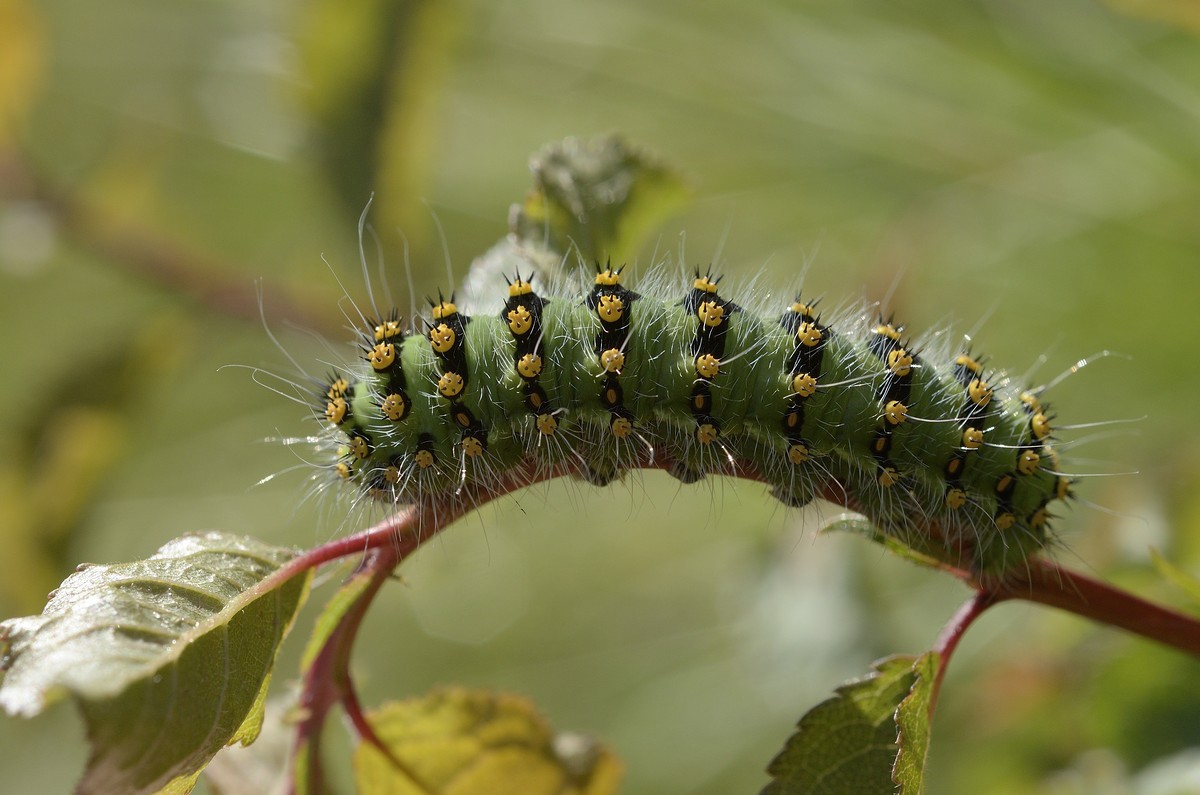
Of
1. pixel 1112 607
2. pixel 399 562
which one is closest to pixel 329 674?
pixel 399 562

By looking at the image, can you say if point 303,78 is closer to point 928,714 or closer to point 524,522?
point 928,714

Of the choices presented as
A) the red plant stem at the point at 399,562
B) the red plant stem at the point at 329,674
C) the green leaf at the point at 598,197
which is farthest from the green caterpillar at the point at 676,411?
the red plant stem at the point at 329,674

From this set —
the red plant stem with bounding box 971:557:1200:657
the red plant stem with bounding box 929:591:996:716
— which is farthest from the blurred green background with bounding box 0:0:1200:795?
the red plant stem with bounding box 929:591:996:716

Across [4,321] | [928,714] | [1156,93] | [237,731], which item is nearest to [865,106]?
[1156,93]

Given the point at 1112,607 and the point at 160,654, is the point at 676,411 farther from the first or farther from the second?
the point at 160,654

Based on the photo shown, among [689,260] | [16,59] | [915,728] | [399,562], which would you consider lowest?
[915,728]

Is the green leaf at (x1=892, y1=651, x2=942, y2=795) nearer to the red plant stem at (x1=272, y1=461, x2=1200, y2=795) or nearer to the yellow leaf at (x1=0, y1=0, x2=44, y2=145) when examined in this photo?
the red plant stem at (x1=272, y1=461, x2=1200, y2=795)

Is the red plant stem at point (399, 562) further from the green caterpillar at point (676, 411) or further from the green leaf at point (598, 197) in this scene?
the green leaf at point (598, 197)
